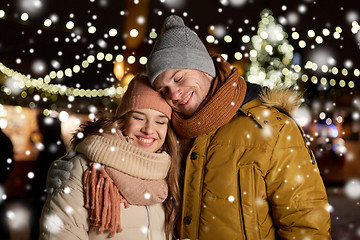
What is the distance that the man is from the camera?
2.02 meters

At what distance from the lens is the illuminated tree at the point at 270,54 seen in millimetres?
6660

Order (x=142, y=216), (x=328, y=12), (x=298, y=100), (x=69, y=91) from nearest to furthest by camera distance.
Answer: (x=142, y=216) < (x=298, y=100) < (x=328, y=12) < (x=69, y=91)

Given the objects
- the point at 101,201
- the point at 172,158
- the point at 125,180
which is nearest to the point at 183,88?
the point at 172,158

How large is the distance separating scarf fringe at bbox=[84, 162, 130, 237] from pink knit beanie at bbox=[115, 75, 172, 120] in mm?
442

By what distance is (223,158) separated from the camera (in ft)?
6.86

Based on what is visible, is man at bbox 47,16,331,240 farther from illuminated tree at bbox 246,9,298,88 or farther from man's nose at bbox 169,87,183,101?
illuminated tree at bbox 246,9,298,88

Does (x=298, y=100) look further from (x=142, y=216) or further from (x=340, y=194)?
(x=340, y=194)

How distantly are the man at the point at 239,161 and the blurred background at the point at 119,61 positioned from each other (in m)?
0.36

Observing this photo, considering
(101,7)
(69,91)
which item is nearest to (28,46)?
(69,91)

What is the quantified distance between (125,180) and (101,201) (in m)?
0.18

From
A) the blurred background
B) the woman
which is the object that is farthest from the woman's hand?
the blurred background

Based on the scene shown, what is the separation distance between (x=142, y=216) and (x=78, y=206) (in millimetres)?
374

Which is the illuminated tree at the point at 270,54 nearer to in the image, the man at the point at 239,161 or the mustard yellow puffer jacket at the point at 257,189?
the man at the point at 239,161

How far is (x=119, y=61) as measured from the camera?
718 cm
